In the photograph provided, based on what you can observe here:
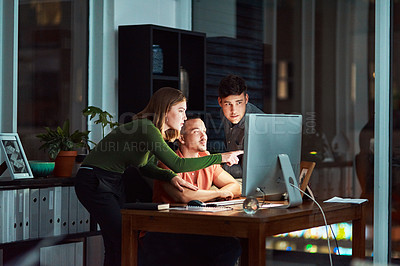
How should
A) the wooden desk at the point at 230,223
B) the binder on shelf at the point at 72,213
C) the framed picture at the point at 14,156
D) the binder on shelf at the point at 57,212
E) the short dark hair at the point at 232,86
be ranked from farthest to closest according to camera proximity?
the short dark hair at the point at 232,86, the binder on shelf at the point at 72,213, the binder on shelf at the point at 57,212, the framed picture at the point at 14,156, the wooden desk at the point at 230,223

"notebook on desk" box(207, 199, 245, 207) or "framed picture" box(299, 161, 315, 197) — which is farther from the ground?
"framed picture" box(299, 161, 315, 197)

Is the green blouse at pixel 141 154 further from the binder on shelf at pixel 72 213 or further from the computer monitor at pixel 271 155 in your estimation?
the binder on shelf at pixel 72 213

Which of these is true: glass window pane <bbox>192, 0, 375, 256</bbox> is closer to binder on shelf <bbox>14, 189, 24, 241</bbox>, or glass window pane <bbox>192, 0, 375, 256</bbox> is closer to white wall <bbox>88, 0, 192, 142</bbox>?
white wall <bbox>88, 0, 192, 142</bbox>

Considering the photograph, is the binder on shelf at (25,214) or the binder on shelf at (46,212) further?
the binder on shelf at (46,212)

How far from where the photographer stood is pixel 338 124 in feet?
18.0

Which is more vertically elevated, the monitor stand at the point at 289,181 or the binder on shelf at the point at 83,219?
the monitor stand at the point at 289,181

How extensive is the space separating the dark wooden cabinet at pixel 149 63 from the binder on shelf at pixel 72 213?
3.69 feet

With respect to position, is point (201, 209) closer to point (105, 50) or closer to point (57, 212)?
point (57, 212)

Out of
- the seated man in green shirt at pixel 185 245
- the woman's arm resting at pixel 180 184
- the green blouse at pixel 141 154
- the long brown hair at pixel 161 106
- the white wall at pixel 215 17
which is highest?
the white wall at pixel 215 17

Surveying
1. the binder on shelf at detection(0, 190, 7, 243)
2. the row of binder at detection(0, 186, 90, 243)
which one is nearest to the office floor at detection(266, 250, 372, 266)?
the row of binder at detection(0, 186, 90, 243)

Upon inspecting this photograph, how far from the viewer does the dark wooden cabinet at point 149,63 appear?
5426 mm

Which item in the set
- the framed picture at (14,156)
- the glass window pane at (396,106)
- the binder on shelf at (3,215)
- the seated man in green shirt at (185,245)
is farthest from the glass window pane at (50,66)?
the glass window pane at (396,106)

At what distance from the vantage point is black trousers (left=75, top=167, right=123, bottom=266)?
387 cm

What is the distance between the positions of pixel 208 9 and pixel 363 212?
9.72ft
